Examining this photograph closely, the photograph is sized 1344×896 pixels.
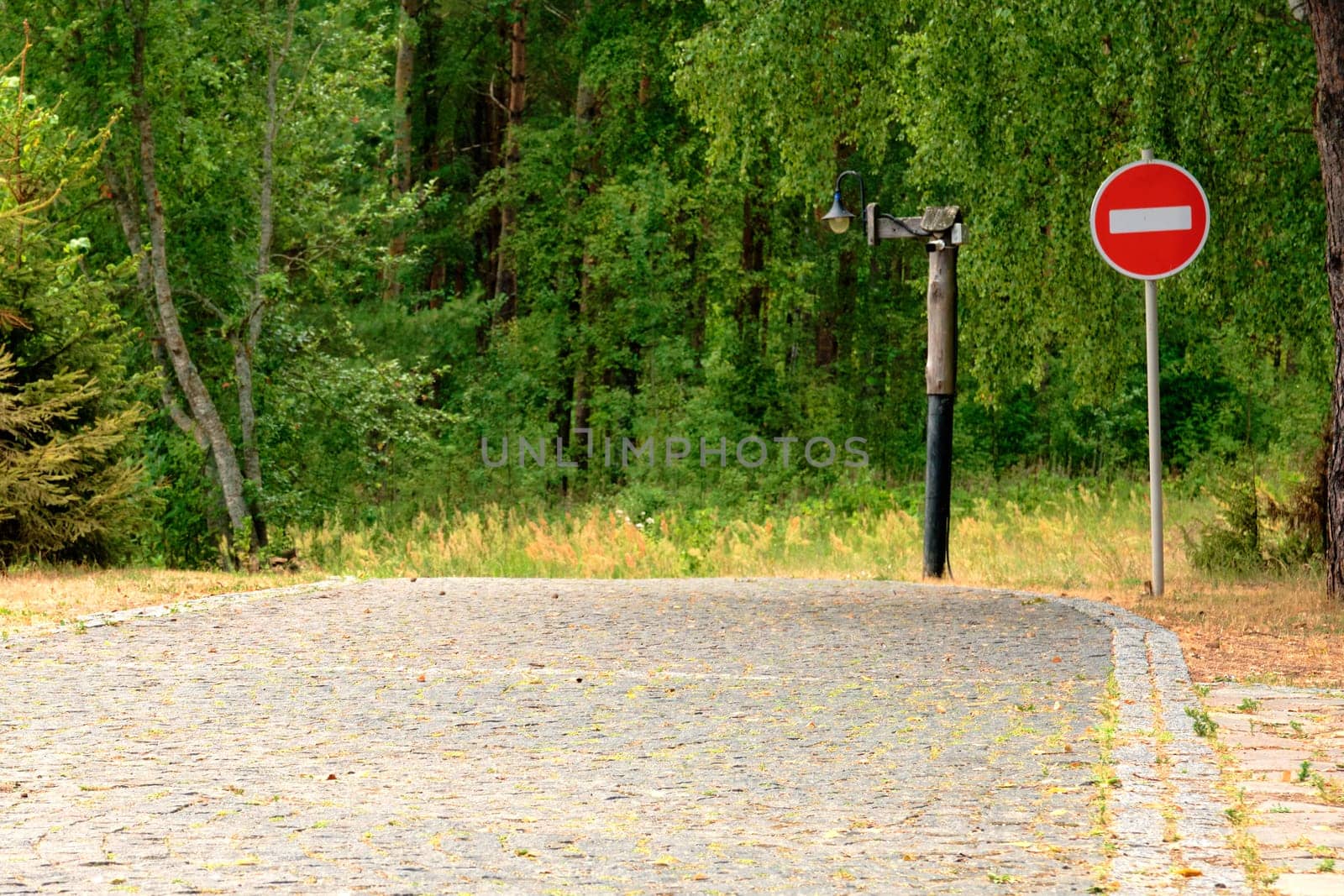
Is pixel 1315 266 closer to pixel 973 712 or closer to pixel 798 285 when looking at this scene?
pixel 973 712

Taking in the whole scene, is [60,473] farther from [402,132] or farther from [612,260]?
[402,132]

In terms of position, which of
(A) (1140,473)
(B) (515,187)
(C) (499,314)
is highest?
(B) (515,187)

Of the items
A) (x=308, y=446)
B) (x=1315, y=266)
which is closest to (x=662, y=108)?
(x=308, y=446)

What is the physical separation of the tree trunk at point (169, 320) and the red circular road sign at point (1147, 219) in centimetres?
1249

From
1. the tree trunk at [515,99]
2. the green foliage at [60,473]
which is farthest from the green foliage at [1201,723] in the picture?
the tree trunk at [515,99]

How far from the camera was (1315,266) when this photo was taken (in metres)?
13.6

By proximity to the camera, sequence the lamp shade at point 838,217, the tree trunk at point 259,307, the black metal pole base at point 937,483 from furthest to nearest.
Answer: the tree trunk at point 259,307 < the lamp shade at point 838,217 < the black metal pole base at point 937,483

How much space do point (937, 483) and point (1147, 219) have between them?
360 centimetres

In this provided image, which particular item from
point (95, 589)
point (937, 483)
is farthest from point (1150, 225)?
point (95, 589)

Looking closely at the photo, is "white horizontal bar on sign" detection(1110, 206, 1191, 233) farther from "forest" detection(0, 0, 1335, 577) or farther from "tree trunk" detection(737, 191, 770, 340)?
"tree trunk" detection(737, 191, 770, 340)

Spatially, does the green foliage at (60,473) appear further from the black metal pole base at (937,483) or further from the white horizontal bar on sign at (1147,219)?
the white horizontal bar on sign at (1147,219)

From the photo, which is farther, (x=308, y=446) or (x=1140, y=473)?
(x=1140, y=473)

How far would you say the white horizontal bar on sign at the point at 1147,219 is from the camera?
444 inches

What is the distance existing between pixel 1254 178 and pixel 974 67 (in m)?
2.64
